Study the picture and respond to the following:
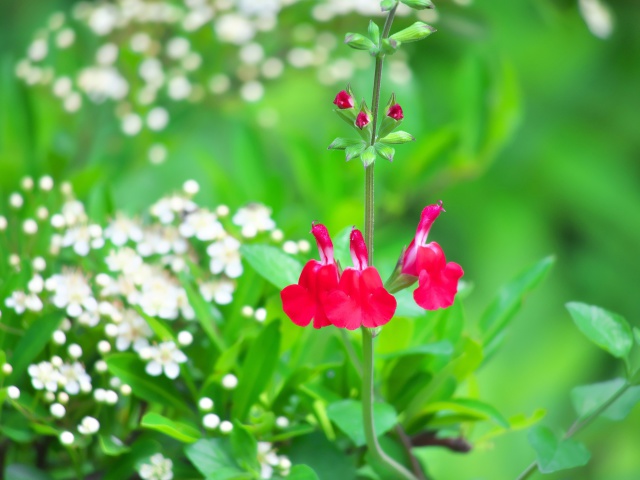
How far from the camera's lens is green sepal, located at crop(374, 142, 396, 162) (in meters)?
0.54

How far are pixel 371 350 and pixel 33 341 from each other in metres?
0.28

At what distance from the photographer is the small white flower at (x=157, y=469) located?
25.2 inches

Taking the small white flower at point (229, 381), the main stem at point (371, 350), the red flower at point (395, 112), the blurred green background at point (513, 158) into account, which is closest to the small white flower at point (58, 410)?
the small white flower at point (229, 381)

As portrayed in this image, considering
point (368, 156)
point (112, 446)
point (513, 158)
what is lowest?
point (513, 158)

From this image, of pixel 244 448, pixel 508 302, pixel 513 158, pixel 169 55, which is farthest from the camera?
pixel 513 158

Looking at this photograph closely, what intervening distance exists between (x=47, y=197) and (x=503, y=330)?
464 mm

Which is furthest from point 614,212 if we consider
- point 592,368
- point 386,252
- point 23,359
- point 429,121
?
point 23,359

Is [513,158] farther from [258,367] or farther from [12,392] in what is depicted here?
[12,392]

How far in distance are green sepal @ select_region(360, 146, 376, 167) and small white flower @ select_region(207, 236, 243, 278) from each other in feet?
0.71

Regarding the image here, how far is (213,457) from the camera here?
2.08 feet

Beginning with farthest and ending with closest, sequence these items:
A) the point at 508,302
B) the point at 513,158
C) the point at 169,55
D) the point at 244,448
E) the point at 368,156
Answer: the point at 513,158 < the point at 169,55 < the point at 508,302 < the point at 244,448 < the point at 368,156

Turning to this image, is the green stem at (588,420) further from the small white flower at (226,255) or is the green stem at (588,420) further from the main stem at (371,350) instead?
the small white flower at (226,255)

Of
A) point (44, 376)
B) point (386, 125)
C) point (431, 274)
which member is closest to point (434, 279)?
point (431, 274)

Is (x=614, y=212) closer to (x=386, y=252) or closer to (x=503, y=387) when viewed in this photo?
(x=503, y=387)
